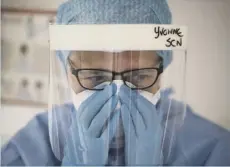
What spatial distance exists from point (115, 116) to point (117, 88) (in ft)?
0.22

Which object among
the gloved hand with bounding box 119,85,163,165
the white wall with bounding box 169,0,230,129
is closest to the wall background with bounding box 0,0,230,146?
the white wall with bounding box 169,0,230,129

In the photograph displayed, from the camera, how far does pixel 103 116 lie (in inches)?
34.7

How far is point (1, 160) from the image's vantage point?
0.94 m

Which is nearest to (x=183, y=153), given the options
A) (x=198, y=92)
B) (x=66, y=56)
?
(x=198, y=92)

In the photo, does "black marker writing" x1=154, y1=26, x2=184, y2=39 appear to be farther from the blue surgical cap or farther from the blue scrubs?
the blue scrubs

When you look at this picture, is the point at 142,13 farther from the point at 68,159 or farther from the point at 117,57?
the point at 68,159

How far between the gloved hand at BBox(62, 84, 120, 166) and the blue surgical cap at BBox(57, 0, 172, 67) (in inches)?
6.3

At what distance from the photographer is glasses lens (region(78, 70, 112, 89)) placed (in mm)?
885

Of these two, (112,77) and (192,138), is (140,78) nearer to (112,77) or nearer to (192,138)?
(112,77)

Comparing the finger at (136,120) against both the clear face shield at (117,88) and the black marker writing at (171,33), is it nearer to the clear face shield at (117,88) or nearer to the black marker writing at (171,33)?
the clear face shield at (117,88)

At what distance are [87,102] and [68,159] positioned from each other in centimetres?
15

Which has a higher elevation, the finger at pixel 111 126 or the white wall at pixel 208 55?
the white wall at pixel 208 55

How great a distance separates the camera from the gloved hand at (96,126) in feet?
2.89

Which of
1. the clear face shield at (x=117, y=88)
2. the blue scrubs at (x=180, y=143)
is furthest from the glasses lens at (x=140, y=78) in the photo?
the blue scrubs at (x=180, y=143)
